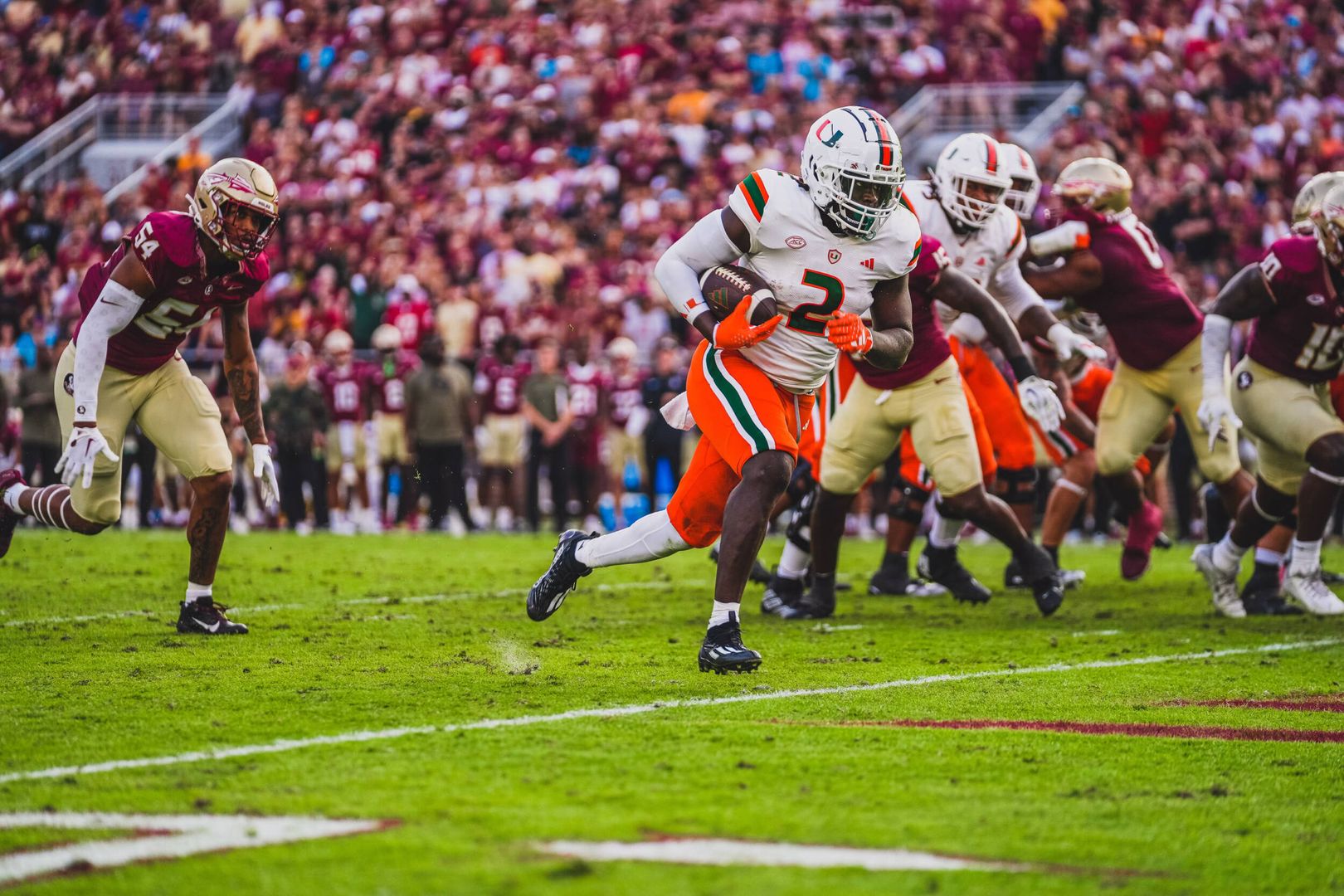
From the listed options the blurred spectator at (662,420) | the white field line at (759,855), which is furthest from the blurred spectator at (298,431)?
the white field line at (759,855)

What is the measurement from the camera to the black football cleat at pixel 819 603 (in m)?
8.34

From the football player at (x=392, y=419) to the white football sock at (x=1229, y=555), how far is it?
378 inches

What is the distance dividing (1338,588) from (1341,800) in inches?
241

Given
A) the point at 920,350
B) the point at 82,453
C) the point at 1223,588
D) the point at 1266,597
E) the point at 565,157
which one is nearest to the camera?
the point at 82,453

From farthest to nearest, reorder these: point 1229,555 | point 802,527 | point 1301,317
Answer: point 802,527
point 1229,555
point 1301,317

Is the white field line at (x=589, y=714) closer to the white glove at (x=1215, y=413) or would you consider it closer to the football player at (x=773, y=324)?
the football player at (x=773, y=324)

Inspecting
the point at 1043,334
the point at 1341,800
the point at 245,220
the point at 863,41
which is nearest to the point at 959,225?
the point at 1043,334

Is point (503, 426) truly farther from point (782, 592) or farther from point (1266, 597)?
point (1266, 597)

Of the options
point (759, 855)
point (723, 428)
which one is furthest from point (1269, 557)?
point (759, 855)

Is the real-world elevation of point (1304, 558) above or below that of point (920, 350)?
below

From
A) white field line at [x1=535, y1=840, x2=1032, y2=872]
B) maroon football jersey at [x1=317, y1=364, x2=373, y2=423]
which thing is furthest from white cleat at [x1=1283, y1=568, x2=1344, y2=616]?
maroon football jersey at [x1=317, y1=364, x2=373, y2=423]

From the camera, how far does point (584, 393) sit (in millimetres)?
16422

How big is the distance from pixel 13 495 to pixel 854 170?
4111 mm

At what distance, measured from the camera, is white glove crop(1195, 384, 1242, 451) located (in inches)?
311
